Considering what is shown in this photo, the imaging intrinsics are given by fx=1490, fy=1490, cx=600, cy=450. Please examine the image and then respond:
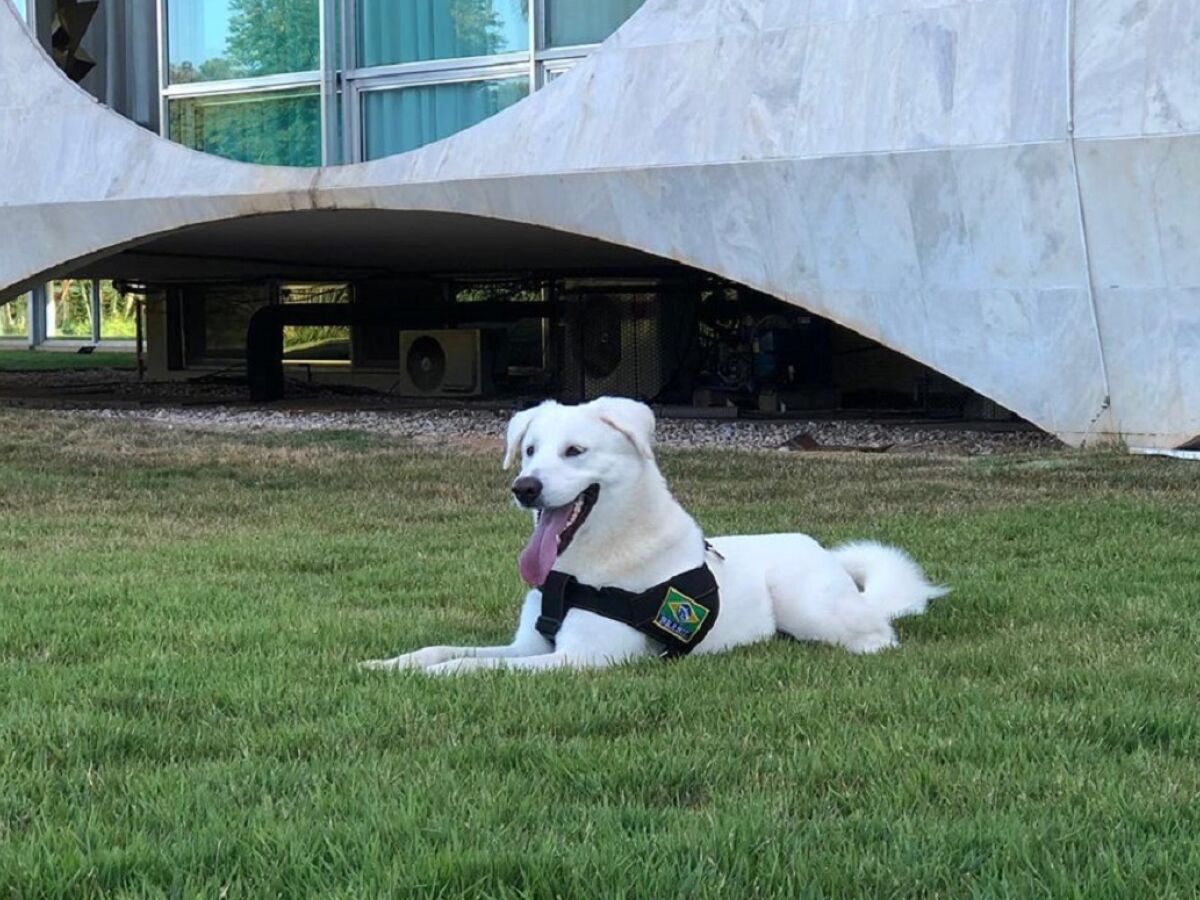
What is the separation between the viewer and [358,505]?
995 centimetres

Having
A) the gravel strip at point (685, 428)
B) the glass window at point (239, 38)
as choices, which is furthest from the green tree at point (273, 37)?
the gravel strip at point (685, 428)

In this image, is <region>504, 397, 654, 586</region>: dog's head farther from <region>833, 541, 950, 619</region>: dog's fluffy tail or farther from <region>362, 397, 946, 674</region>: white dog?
<region>833, 541, 950, 619</region>: dog's fluffy tail

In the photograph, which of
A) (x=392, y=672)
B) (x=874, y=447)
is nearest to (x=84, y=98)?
(x=874, y=447)

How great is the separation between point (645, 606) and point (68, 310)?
2056 inches

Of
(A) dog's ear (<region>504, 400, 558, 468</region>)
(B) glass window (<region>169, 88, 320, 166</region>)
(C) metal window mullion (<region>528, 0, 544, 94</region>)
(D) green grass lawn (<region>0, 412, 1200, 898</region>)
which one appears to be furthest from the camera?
(B) glass window (<region>169, 88, 320, 166</region>)

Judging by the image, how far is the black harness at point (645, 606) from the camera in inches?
199

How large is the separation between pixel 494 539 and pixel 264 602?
7.35 ft

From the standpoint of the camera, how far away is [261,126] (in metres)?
18.2

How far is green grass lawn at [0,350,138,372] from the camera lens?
36612 mm

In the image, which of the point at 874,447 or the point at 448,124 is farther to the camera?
the point at 448,124

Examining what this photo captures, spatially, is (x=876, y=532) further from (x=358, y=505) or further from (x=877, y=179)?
(x=877, y=179)

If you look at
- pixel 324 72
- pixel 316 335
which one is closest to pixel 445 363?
pixel 316 335

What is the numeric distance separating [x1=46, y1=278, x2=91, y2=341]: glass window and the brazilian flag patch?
166 ft

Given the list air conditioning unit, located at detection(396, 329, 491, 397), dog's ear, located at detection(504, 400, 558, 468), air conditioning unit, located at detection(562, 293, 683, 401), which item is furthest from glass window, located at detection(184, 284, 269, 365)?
dog's ear, located at detection(504, 400, 558, 468)
